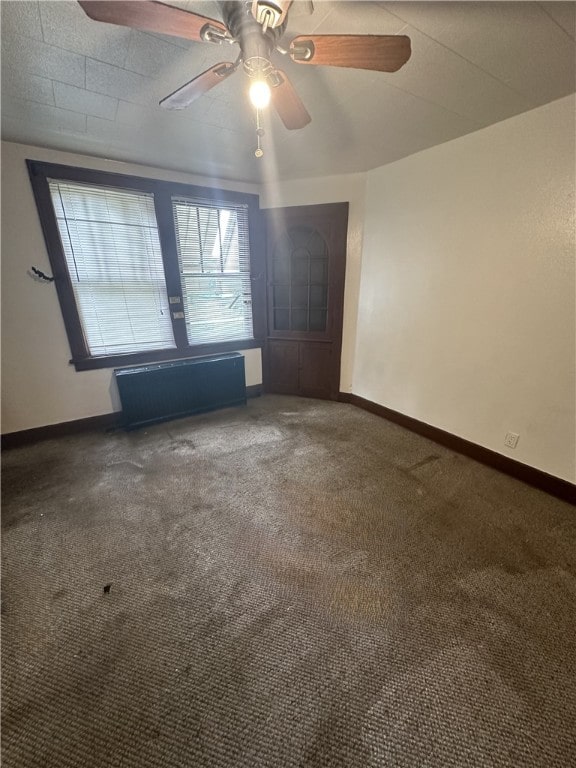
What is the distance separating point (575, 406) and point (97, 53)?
3250mm

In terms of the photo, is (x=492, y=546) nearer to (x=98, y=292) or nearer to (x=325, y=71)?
(x=325, y=71)

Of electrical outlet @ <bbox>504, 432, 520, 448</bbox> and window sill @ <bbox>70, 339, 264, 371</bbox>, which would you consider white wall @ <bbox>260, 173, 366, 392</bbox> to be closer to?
window sill @ <bbox>70, 339, 264, 371</bbox>

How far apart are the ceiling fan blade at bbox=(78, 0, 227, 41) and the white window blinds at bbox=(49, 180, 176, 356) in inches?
83.4

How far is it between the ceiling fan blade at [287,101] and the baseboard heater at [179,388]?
7.46ft

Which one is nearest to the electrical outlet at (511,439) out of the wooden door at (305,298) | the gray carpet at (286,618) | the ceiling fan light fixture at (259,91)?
the gray carpet at (286,618)

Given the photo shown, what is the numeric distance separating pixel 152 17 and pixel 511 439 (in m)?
2.93

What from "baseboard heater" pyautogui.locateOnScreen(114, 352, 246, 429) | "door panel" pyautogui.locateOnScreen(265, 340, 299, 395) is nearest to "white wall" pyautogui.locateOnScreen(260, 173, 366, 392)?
"door panel" pyautogui.locateOnScreen(265, 340, 299, 395)

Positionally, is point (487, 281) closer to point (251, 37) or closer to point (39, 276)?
point (251, 37)

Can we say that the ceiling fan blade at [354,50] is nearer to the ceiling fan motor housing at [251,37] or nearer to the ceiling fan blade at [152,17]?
the ceiling fan motor housing at [251,37]

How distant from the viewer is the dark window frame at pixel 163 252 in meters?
2.48

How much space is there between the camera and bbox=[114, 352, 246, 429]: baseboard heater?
2945 millimetres

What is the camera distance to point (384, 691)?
3.56 feet

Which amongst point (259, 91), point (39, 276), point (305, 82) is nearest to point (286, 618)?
point (259, 91)

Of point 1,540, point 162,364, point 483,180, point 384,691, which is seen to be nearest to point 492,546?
point 384,691
